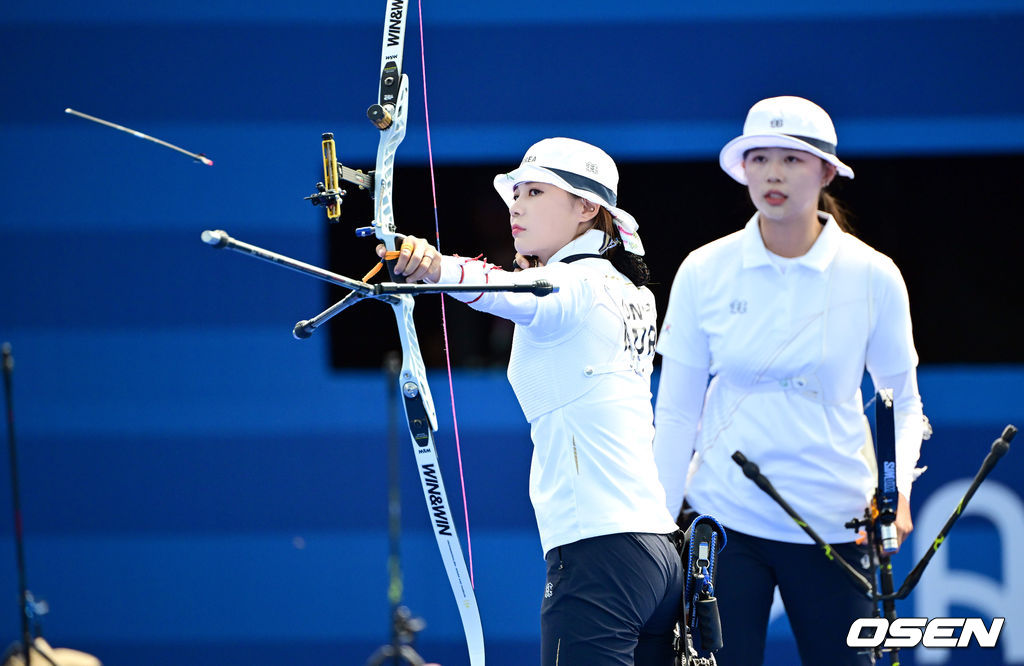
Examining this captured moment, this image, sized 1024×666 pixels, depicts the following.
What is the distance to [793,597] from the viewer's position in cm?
264

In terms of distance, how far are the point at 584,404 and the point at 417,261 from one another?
441 millimetres

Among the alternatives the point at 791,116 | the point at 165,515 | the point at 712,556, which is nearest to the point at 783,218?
the point at 791,116

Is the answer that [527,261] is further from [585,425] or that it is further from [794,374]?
[794,374]

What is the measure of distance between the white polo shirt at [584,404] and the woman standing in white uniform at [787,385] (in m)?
0.48

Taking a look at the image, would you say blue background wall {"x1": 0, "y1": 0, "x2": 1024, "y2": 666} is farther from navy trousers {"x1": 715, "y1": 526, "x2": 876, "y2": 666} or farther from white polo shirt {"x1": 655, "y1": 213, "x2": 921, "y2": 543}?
navy trousers {"x1": 715, "y1": 526, "x2": 876, "y2": 666}

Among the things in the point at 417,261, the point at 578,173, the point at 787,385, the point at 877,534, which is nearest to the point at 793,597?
the point at 877,534

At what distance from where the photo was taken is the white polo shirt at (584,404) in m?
2.14

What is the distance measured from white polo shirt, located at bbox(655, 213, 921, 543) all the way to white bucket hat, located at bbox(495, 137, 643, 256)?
0.42 metres

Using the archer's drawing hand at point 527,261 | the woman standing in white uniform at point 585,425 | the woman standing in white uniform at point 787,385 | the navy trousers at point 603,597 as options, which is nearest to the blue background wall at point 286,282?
the woman standing in white uniform at point 787,385

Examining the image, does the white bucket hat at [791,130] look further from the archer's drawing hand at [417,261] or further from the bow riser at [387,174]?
the archer's drawing hand at [417,261]

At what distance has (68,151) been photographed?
14.8 ft

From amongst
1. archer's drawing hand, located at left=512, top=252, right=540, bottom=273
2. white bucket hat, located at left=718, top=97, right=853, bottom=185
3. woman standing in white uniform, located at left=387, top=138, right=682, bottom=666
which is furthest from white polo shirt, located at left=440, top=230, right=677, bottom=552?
white bucket hat, located at left=718, top=97, right=853, bottom=185

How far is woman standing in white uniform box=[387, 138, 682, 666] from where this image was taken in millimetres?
2080

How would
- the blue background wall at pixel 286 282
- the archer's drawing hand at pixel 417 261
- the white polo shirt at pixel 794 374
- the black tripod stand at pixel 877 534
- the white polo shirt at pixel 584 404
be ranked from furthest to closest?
1. the blue background wall at pixel 286 282
2. the white polo shirt at pixel 794 374
3. the black tripod stand at pixel 877 534
4. the white polo shirt at pixel 584 404
5. the archer's drawing hand at pixel 417 261
